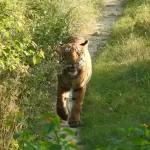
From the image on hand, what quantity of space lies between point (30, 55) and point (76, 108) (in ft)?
3.50

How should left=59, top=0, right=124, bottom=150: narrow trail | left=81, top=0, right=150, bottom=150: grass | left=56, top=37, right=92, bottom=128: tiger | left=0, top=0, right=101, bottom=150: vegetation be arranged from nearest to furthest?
left=0, top=0, right=101, bottom=150: vegetation
left=81, top=0, right=150, bottom=150: grass
left=56, top=37, right=92, bottom=128: tiger
left=59, top=0, right=124, bottom=150: narrow trail

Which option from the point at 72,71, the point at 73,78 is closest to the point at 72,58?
the point at 72,71

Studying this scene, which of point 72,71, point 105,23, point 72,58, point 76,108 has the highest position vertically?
point 72,58

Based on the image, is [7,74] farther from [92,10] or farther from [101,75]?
[92,10]

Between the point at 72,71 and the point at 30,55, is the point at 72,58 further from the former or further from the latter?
the point at 30,55

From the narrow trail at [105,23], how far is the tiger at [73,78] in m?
3.62

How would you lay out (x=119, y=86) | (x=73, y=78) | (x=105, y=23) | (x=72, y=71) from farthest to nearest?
1. (x=105, y=23)
2. (x=119, y=86)
3. (x=73, y=78)
4. (x=72, y=71)

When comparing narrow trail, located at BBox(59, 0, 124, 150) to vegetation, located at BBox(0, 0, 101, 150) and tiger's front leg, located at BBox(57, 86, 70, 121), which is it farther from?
tiger's front leg, located at BBox(57, 86, 70, 121)

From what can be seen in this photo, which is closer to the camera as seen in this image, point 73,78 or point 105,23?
point 73,78

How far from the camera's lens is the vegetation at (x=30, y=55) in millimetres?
6473

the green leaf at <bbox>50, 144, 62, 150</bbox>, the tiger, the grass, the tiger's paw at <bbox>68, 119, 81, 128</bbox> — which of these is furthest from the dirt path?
the green leaf at <bbox>50, 144, 62, 150</bbox>

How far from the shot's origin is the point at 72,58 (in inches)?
317

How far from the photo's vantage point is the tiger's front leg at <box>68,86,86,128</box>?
322 inches

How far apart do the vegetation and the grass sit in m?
0.75
